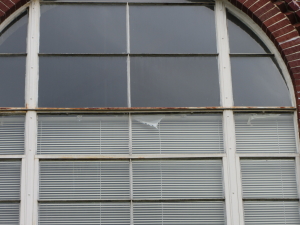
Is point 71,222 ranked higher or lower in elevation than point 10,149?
lower

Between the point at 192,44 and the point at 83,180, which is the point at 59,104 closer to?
the point at 83,180

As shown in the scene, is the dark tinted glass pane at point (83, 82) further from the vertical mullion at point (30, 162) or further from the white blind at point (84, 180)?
the white blind at point (84, 180)

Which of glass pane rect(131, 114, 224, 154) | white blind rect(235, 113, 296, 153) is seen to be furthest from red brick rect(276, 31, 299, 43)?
glass pane rect(131, 114, 224, 154)

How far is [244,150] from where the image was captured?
209 inches

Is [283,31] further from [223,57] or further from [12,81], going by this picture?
[12,81]

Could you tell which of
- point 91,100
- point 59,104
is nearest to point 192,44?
point 91,100

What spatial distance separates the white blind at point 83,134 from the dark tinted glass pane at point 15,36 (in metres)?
0.96

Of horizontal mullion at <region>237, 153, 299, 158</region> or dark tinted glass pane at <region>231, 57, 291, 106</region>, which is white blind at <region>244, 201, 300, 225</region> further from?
dark tinted glass pane at <region>231, 57, 291, 106</region>

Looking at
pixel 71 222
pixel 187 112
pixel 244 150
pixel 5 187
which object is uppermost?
pixel 187 112

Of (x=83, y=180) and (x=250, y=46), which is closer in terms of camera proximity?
(x=83, y=180)

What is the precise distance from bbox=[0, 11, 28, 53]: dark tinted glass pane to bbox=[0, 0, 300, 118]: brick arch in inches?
5.2

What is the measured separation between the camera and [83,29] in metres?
5.62

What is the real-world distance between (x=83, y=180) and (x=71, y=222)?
48 centimetres

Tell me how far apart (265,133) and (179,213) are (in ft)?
4.58
